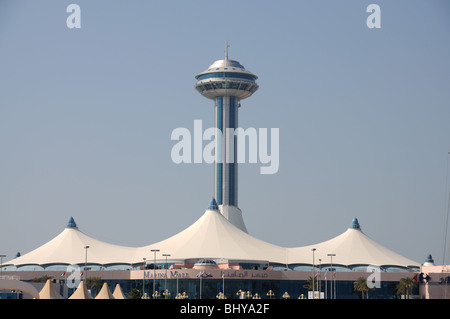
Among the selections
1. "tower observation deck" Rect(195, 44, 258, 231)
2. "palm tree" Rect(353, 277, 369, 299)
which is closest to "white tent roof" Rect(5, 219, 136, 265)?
"tower observation deck" Rect(195, 44, 258, 231)

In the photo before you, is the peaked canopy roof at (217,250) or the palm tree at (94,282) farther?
the peaked canopy roof at (217,250)

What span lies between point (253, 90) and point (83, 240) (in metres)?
51.4

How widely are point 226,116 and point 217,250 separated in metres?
44.1

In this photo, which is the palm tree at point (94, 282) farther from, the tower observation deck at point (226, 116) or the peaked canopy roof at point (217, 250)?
the tower observation deck at point (226, 116)

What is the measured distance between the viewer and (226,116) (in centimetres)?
18500

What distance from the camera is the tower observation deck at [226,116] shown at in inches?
7200

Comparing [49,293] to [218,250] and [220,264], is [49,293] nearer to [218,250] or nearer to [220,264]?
[220,264]

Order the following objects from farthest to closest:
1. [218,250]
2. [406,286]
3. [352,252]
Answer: [352,252] → [218,250] → [406,286]

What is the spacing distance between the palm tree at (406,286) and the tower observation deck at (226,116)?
162 feet

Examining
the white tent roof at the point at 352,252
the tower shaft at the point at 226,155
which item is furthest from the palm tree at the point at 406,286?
the tower shaft at the point at 226,155

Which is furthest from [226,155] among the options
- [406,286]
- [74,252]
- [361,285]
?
[406,286]
